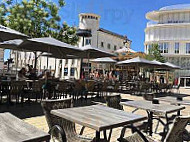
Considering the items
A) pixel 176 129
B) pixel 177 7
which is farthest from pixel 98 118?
pixel 177 7

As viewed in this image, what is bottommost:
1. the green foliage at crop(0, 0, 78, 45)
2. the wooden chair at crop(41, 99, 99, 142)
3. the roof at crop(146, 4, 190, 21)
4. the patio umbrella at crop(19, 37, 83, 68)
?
the wooden chair at crop(41, 99, 99, 142)

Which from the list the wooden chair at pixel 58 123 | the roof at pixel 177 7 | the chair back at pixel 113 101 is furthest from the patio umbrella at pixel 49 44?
the roof at pixel 177 7

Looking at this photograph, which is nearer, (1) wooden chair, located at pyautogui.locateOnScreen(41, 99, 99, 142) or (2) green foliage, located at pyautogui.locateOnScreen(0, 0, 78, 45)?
(1) wooden chair, located at pyautogui.locateOnScreen(41, 99, 99, 142)

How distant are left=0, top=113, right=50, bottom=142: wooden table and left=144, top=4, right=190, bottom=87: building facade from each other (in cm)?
3913

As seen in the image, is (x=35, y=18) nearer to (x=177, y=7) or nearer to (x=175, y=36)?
(x=175, y=36)

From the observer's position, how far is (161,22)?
134 feet

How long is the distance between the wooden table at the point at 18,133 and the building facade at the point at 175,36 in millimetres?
39135

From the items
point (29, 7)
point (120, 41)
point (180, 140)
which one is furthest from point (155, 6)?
point (180, 140)

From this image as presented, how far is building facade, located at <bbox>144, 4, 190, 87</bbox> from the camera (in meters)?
37.7

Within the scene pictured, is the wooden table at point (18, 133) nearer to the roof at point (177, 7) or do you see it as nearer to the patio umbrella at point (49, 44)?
the patio umbrella at point (49, 44)

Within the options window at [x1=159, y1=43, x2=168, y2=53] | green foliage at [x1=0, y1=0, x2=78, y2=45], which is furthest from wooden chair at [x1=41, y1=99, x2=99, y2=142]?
window at [x1=159, y1=43, x2=168, y2=53]

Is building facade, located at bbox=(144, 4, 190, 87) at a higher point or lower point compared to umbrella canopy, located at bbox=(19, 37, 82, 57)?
higher

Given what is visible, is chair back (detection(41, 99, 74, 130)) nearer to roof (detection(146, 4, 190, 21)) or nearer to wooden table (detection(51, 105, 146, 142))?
wooden table (detection(51, 105, 146, 142))

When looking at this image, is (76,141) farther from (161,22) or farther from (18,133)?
(161,22)
